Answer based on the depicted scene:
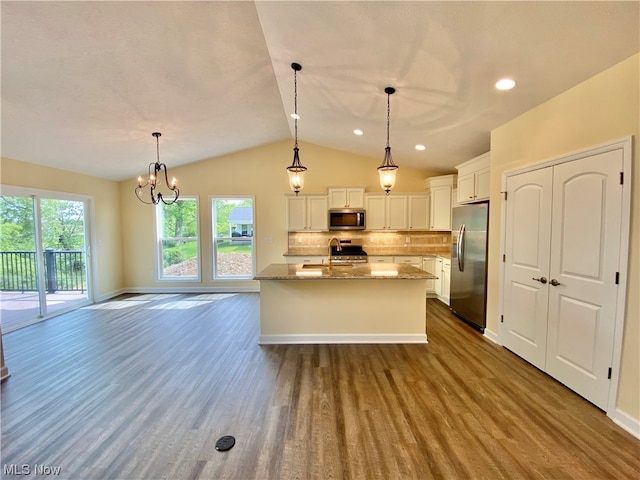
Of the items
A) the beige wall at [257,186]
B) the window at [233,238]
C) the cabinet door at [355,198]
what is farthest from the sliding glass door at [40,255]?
the cabinet door at [355,198]

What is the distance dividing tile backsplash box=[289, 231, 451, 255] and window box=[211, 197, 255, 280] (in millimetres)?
1002

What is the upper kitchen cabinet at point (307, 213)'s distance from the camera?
18.9 feet

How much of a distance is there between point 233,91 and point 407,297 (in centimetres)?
340

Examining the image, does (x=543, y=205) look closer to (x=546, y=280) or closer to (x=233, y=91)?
(x=546, y=280)

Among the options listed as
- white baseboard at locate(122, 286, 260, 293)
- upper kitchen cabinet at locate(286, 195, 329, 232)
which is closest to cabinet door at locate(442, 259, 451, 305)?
upper kitchen cabinet at locate(286, 195, 329, 232)

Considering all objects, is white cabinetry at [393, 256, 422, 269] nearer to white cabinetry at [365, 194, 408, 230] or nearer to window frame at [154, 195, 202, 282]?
white cabinetry at [365, 194, 408, 230]

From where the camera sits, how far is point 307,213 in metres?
5.78

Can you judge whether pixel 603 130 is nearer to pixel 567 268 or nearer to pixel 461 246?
pixel 567 268

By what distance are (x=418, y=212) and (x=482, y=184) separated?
5.92ft

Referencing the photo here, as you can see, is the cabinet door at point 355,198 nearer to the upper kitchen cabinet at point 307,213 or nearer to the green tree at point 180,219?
the upper kitchen cabinet at point 307,213

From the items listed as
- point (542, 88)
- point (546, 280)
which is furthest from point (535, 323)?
point (542, 88)

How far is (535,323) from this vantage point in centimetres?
285

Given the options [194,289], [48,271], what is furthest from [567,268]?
[48,271]

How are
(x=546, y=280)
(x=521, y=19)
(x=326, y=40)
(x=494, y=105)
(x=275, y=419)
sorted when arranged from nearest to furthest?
(x=521, y=19) → (x=275, y=419) → (x=326, y=40) → (x=546, y=280) → (x=494, y=105)
